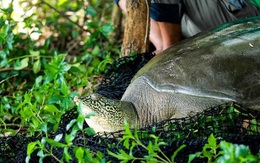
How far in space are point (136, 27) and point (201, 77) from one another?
0.67 m

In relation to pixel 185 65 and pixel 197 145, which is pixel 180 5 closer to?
pixel 185 65

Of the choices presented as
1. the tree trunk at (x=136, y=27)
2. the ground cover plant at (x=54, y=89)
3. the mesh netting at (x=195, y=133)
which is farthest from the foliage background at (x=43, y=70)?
the mesh netting at (x=195, y=133)

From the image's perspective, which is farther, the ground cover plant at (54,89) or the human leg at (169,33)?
the human leg at (169,33)

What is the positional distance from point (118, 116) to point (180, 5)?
114 cm

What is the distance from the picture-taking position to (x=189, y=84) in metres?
1.84

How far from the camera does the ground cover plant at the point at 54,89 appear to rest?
1.49m

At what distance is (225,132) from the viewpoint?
166 cm

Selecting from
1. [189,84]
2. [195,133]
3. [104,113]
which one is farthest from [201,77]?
[104,113]

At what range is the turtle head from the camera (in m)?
1.82

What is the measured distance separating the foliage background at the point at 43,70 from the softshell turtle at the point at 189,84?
0.19 metres

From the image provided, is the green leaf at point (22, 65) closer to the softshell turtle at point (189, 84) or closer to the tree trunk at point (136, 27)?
the tree trunk at point (136, 27)

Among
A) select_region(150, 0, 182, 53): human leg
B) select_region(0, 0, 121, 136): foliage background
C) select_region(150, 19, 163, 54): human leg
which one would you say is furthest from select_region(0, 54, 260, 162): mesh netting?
select_region(150, 19, 163, 54): human leg

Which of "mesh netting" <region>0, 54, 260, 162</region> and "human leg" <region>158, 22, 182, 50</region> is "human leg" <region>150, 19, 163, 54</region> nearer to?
"human leg" <region>158, 22, 182, 50</region>

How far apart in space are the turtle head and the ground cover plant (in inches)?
2.6
